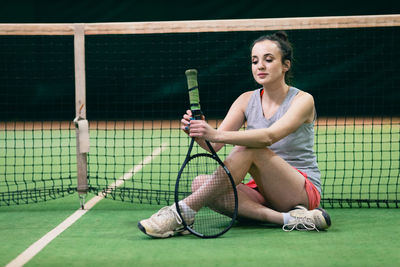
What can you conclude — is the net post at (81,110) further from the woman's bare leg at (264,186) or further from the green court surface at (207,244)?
the woman's bare leg at (264,186)

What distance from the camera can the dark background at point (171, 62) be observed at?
10836 millimetres

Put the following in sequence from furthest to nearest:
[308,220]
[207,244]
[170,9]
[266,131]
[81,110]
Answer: [170,9] → [81,110] → [308,220] → [266,131] → [207,244]

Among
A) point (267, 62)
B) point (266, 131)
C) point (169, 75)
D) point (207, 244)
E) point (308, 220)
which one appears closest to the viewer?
point (207, 244)

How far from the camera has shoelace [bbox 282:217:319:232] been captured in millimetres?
3326

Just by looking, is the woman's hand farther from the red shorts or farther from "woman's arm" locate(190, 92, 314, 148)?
the red shorts

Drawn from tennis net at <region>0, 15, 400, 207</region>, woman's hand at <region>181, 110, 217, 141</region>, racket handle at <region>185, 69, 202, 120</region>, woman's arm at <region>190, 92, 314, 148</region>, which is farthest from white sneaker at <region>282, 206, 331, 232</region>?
tennis net at <region>0, 15, 400, 207</region>

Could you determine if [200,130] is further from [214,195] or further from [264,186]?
[264,186]

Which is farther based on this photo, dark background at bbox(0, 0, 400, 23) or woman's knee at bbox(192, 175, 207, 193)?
dark background at bbox(0, 0, 400, 23)

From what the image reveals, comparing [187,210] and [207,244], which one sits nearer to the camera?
[207,244]

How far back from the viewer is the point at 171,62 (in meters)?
11.0

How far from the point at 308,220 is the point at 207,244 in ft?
2.06

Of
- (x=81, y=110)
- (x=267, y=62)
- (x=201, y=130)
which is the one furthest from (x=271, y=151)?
(x=81, y=110)

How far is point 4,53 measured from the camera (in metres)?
10.9

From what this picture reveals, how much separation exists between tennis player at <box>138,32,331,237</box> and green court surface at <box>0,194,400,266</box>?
0.10 m
